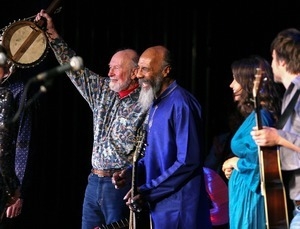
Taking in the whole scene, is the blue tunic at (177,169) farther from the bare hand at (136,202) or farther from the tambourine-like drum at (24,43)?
the tambourine-like drum at (24,43)

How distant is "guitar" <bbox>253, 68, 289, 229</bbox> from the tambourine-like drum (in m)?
1.90

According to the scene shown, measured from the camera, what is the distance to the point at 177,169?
15.3 feet

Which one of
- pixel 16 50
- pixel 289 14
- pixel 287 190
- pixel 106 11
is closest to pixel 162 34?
pixel 106 11

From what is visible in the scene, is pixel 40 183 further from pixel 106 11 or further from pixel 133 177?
pixel 133 177

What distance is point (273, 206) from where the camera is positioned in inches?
165

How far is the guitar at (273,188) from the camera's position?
13.6ft

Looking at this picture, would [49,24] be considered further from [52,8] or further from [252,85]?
[252,85]

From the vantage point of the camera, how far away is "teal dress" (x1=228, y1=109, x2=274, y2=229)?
15.2 feet

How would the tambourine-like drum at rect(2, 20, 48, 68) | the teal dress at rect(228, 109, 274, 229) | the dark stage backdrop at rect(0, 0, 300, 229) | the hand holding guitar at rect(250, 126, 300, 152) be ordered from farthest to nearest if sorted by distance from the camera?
the dark stage backdrop at rect(0, 0, 300, 229), the tambourine-like drum at rect(2, 20, 48, 68), the teal dress at rect(228, 109, 274, 229), the hand holding guitar at rect(250, 126, 300, 152)

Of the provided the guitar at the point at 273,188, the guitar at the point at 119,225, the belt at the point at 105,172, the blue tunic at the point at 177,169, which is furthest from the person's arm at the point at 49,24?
the guitar at the point at 273,188

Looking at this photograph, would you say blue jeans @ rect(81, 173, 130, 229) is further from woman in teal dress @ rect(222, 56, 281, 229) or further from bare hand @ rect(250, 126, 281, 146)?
bare hand @ rect(250, 126, 281, 146)


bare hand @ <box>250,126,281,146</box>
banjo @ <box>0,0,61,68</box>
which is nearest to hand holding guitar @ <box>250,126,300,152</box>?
bare hand @ <box>250,126,281,146</box>

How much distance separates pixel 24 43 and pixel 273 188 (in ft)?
7.05

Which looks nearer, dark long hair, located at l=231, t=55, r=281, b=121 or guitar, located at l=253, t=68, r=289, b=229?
guitar, located at l=253, t=68, r=289, b=229
